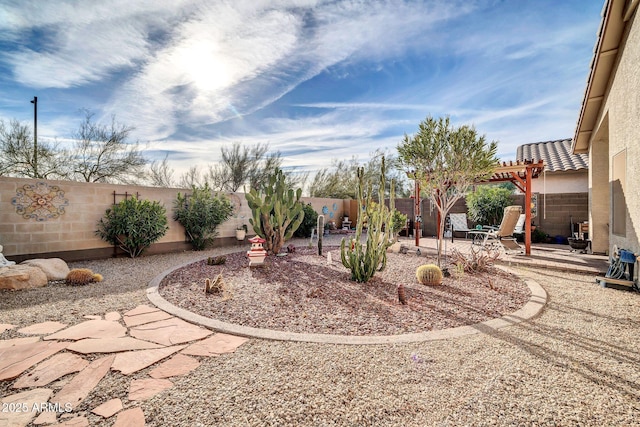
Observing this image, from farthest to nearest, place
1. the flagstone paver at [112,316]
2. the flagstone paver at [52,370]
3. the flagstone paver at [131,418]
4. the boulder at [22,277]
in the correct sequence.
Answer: the boulder at [22,277] → the flagstone paver at [112,316] → the flagstone paver at [52,370] → the flagstone paver at [131,418]

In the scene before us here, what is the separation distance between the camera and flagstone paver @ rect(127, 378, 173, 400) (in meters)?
1.98

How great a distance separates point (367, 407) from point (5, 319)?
13.7ft

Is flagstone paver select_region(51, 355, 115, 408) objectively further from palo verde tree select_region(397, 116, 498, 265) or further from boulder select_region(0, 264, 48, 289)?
palo verde tree select_region(397, 116, 498, 265)

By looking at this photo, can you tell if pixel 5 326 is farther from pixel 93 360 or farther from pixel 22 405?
pixel 22 405

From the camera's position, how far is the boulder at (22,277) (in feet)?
15.1

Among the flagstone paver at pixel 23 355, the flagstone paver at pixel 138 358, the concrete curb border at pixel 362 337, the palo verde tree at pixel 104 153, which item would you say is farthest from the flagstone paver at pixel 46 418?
the palo verde tree at pixel 104 153

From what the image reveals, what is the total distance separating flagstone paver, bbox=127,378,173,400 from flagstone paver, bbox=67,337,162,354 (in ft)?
2.02

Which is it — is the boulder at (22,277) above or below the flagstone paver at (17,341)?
above

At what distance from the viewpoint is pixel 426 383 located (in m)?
2.12

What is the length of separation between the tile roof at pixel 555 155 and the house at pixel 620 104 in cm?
347

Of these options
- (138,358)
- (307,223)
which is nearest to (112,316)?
(138,358)

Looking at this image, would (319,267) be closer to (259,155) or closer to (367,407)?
(367,407)

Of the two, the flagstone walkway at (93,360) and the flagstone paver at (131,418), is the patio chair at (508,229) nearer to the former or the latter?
the flagstone walkway at (93,360)

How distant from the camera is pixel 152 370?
7.63 feet
